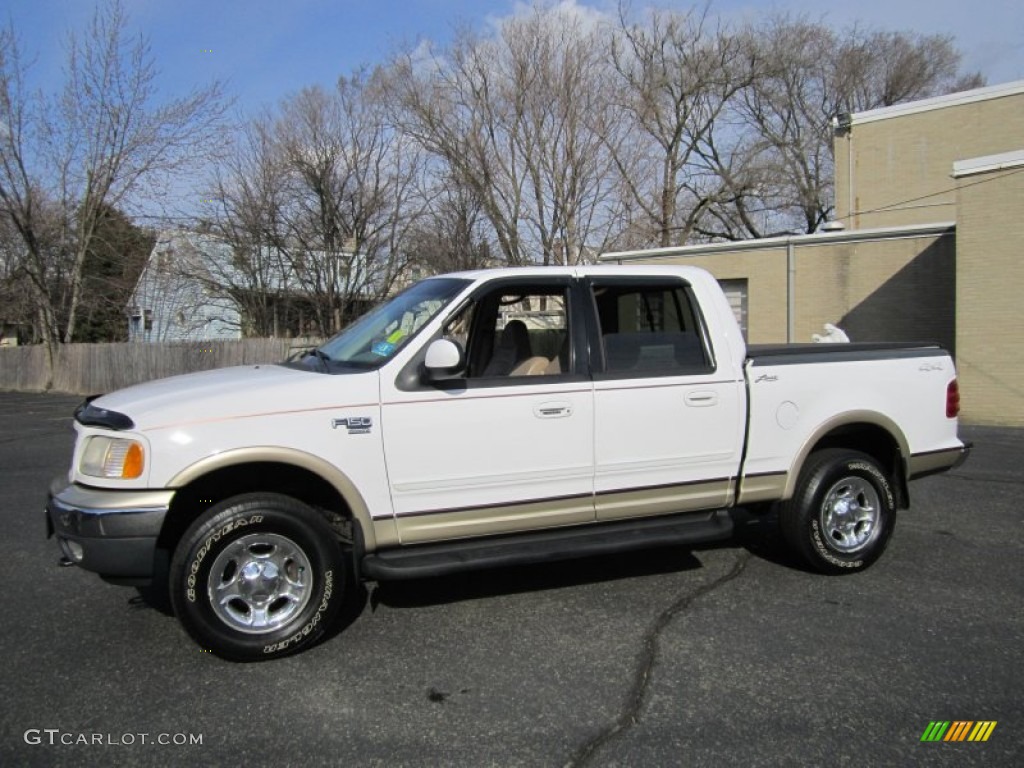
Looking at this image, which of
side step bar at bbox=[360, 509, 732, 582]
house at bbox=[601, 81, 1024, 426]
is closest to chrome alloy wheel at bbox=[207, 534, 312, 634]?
side step bar at bbox=[360, 509, 732, 582]

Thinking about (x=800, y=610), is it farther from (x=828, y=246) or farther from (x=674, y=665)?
(x=828, y=246)

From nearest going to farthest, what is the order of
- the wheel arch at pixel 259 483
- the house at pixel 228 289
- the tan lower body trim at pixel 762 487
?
1. the wheel arch at pixel 259 483
2. the tan lower body trim at pixel 762 487
3. the house at pixel 228 289

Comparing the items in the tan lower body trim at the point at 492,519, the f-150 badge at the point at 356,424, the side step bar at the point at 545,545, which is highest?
the f-150 badge at the point at 356,424

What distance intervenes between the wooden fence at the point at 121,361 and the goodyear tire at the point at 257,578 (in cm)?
1862

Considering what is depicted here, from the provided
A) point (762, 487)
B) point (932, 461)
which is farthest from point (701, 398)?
point (932, 461)

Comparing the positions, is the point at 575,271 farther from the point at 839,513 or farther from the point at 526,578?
the point at 839,513

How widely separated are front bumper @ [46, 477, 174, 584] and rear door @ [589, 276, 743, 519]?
234 cm

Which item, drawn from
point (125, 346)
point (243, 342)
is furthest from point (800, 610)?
point (125, 346)

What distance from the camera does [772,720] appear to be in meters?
3.29

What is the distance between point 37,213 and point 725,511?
2830cm

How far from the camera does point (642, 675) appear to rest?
371cm

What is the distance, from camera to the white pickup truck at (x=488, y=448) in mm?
3795

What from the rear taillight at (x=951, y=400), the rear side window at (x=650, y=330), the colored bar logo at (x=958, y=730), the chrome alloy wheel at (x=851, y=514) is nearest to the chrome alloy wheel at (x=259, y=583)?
the rear side window at (x=650, y=330)

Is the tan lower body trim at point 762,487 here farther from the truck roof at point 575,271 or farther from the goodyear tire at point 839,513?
the truck roof at point 575,271
